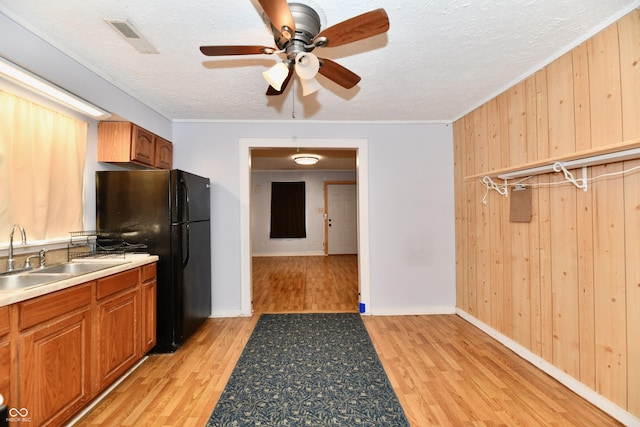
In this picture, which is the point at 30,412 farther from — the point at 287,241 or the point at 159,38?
the point at 287,241

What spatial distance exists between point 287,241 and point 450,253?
507 centimetres

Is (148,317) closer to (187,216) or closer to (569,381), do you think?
(187,216)

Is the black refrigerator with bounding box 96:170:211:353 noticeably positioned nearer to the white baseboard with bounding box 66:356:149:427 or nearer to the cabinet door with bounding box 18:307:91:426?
the white baseboard with bounding box 66:356:149:427

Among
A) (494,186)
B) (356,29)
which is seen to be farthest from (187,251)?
(494,186)

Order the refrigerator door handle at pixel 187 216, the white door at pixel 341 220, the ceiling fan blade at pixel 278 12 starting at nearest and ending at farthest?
the ceiling fan blade at pixel 278 12, the refrigerator door handle at pixel 187 216, the white door at pixel 341 220

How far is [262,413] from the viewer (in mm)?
1708

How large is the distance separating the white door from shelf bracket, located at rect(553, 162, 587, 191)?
592 cm

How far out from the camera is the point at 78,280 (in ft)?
5.21

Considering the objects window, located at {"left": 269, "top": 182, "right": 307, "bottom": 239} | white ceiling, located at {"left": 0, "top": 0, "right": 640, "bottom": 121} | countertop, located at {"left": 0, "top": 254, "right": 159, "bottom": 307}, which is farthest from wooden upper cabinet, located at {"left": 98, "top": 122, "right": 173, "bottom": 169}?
window, located at {"left": 269, "top": 182, "right": 307, "bottom": 239}

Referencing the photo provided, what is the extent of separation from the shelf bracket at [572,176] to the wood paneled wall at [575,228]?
4 cm

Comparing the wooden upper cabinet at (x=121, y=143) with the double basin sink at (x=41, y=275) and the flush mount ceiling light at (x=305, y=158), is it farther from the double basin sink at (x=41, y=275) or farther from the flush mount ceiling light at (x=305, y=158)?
the flush mount ceiling light at (x=305, y=158)

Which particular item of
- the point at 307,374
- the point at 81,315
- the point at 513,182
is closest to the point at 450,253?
the point at 513,182

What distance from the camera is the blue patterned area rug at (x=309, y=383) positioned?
167cm

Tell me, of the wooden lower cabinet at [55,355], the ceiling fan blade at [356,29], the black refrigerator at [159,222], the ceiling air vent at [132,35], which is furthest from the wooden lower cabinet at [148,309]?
the ceiling fan blade at [356,29]
